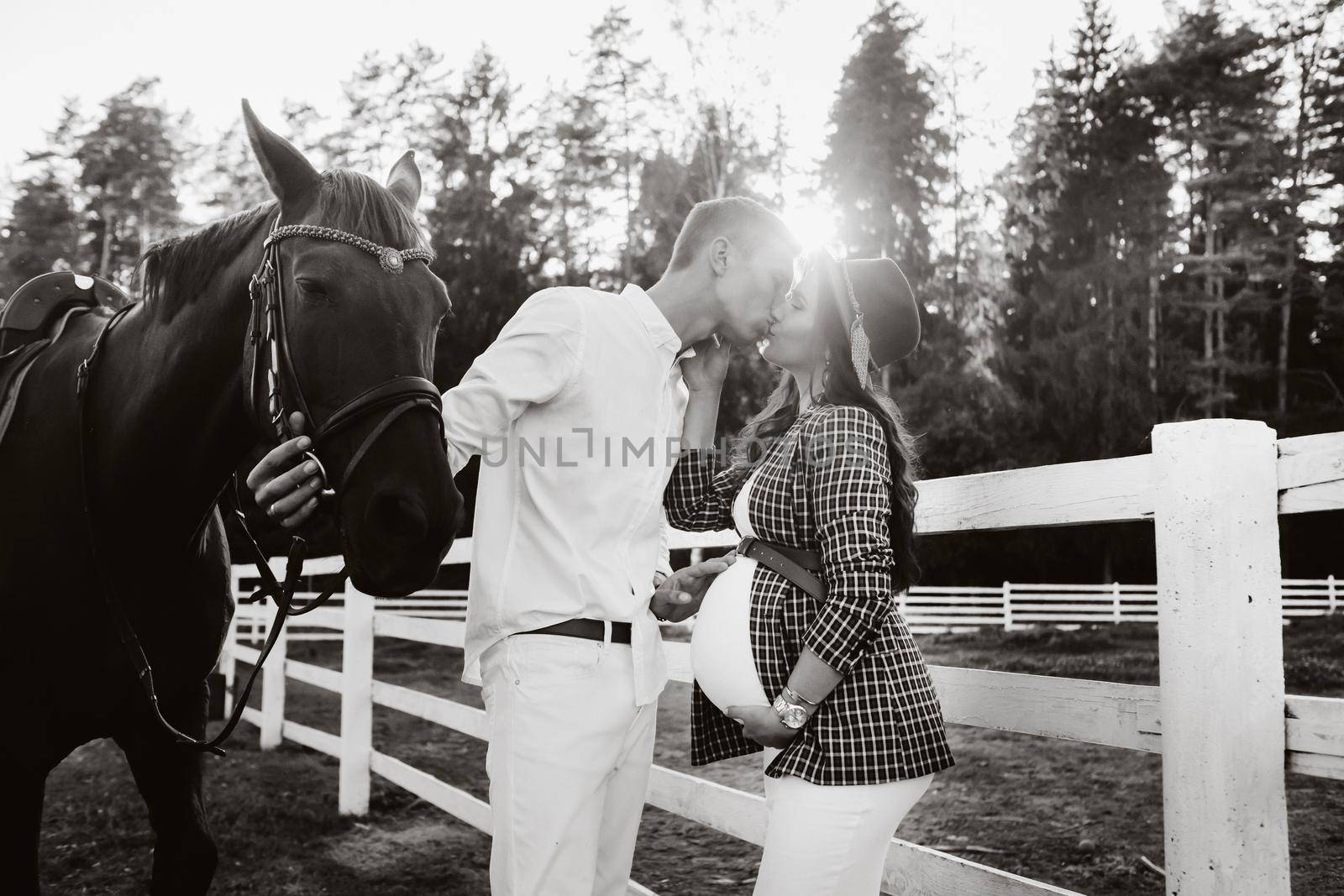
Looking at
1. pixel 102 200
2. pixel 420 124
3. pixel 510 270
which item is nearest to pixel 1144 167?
pixel 510 270

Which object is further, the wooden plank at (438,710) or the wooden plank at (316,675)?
the wooden plank at (316,675)

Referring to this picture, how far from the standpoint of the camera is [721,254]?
227 cm

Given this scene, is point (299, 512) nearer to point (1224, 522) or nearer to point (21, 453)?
point (21, 453)

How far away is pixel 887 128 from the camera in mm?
22047

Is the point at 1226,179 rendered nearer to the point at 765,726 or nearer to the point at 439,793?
the point at 439,793

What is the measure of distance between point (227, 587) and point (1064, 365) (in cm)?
2251

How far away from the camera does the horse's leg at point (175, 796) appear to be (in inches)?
97.3

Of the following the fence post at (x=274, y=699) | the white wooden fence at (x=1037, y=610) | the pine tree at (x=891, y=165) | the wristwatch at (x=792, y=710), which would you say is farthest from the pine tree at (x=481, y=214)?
the wristwatch at (x=792, y=710)

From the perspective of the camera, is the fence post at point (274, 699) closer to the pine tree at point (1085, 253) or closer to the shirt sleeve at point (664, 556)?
the shirt sleeve at point (664, 556)

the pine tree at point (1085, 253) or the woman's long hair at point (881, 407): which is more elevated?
the pine tree at point (1085, 253)

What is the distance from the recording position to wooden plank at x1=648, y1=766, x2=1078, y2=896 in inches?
79.7

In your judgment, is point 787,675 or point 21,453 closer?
point 787,675

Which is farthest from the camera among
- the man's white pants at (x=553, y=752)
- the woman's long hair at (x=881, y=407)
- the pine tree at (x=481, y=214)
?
the pine tree at (x=481, y=214)

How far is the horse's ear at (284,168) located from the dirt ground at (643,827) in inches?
121
